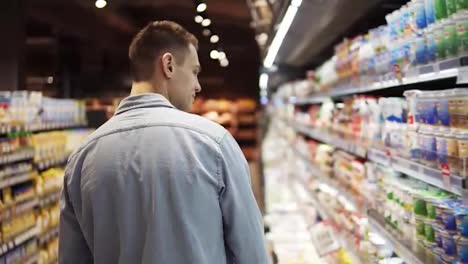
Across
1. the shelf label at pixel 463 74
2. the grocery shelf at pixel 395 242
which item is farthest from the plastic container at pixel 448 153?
the grocery shelf at pixel 395 242

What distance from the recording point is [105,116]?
6152 millimetres

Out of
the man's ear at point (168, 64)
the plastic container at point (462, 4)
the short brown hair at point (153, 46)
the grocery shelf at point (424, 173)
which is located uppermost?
the plastic container at point (462, 4)

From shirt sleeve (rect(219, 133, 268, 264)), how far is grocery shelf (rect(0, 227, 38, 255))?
7.87 ft

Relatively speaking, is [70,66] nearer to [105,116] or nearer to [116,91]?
[116,91]

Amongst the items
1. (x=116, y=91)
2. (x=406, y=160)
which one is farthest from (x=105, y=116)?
(x=116, y=91)

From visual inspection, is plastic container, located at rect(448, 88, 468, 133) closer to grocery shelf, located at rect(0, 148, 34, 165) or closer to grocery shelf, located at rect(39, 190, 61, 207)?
grocery shelf, located at rect(0, 148, 34, 165)

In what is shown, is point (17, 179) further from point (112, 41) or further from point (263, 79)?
point (263, 79)

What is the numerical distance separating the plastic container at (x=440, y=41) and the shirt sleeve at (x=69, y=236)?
1.29m

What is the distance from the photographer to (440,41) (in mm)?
1652

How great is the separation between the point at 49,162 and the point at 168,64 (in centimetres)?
330

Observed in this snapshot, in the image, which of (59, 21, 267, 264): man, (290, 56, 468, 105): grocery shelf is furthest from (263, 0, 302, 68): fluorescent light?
(59, 21, 267, 264): man

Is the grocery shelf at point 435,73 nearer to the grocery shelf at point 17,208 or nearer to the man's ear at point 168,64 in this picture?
the man's ear at point 168,64

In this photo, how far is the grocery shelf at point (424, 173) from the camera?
1.48m

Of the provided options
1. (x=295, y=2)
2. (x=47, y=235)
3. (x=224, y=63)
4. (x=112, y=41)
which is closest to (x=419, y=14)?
(x=295, y=2)
